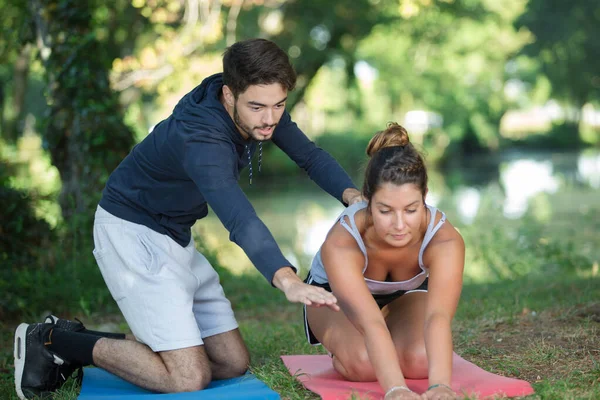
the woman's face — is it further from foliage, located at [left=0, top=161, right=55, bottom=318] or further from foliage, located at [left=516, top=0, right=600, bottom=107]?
foliage, located at [left=516, top=0, right=600, bottom=107]

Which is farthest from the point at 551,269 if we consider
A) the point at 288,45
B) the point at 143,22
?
the point at 143,22

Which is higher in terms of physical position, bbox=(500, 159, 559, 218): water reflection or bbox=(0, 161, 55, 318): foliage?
bbox=(0, 161, 55, 318): foliage

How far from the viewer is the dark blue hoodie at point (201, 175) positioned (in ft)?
10.5

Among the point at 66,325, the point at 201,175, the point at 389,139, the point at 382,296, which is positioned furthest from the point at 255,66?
the point at 66,325

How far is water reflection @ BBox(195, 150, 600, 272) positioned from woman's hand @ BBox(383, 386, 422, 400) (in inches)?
216

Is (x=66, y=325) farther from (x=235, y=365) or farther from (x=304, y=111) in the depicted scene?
(x=304, y=111)

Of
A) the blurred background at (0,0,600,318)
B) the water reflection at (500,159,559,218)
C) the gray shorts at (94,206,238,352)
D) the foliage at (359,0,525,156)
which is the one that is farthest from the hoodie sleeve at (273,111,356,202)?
the foliage at (359,0,525,156)

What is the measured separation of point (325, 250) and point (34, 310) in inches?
134

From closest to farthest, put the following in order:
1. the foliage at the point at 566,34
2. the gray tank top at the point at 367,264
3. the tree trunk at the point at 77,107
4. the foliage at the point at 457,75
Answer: the gray tank top at the point at 367,264 → the tree trunk at the point at 77,107 → the foliage at the point at 566,34 → the foliage at the point at 457,75

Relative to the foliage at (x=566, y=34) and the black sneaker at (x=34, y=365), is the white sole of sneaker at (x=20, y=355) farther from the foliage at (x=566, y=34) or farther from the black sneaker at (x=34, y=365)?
the foliage at (x=566, y=34)

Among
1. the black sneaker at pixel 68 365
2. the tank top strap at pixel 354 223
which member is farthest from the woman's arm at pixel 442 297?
the black sneaker at pixel 68 365

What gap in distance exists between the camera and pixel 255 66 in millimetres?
3396

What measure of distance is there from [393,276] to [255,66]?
1216 millimetres

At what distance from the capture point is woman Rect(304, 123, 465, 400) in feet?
10.6
